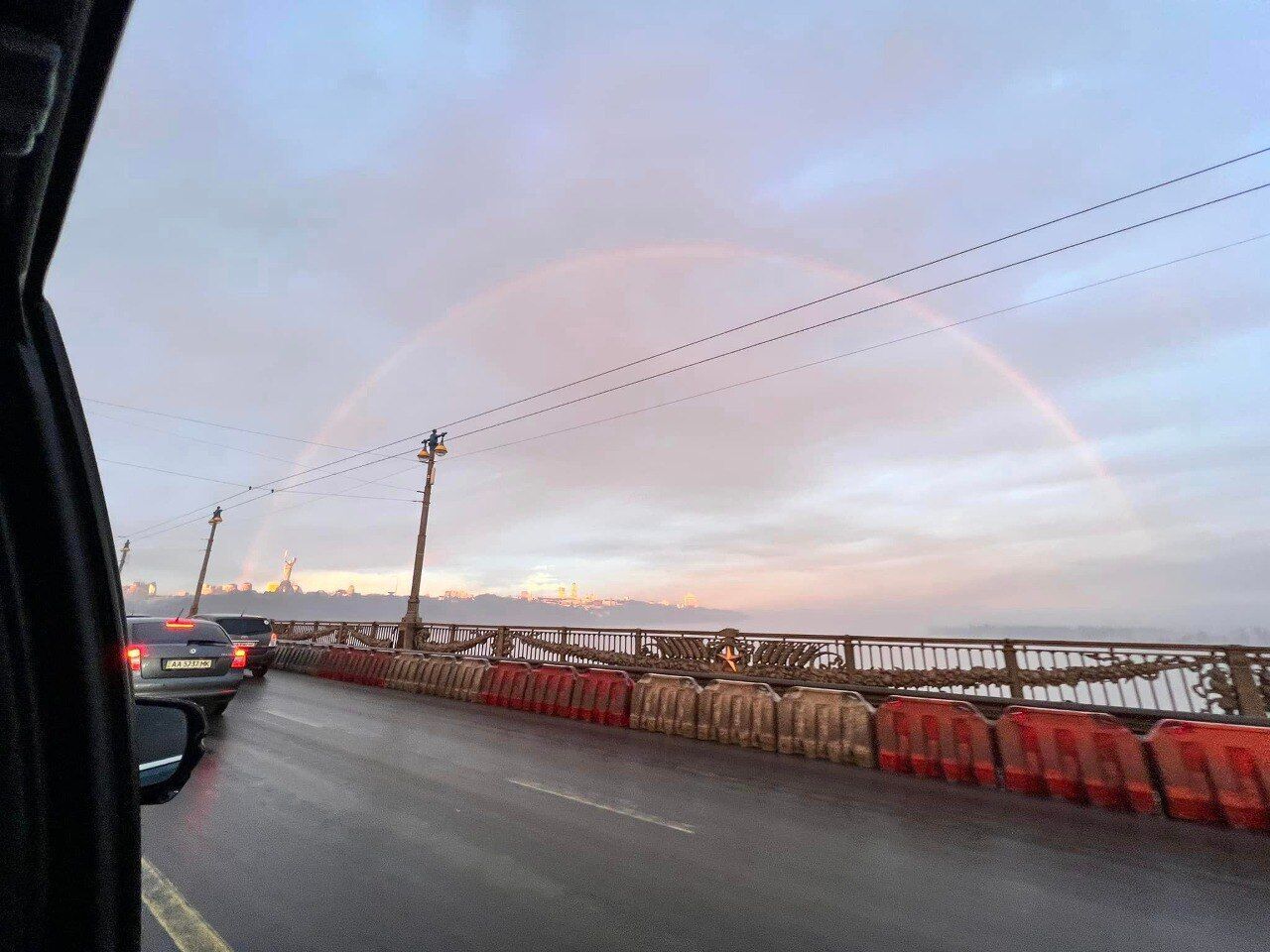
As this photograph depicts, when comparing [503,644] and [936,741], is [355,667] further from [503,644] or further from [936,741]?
[936,741]

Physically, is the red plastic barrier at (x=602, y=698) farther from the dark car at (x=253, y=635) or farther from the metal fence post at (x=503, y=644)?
the dark car at (x=253, y=635)

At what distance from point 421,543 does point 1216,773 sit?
18.9 metres

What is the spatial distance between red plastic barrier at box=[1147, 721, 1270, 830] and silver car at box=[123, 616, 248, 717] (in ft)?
38.9

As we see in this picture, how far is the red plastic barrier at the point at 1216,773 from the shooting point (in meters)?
6.04

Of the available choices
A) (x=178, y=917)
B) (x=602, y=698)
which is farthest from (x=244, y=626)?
(x=178, y=917)

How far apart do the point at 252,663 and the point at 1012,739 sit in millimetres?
18271

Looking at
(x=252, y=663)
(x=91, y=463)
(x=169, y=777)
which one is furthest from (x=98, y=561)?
(x=252, y=663)

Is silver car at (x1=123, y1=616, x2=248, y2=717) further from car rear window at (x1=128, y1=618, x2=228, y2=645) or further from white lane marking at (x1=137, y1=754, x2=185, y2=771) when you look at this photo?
white lane marking at (x1=137, y1=754, x2=185, y2=771)

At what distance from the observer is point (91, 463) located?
1.52 m

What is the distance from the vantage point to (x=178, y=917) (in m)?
3.57

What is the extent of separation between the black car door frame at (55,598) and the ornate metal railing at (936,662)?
11161 millimetres

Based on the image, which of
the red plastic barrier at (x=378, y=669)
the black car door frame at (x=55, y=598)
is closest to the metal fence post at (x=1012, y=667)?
the black car door frame at (x=55, y=598)

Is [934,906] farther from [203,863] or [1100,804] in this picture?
[203,863]

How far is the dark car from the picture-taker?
55.4 ft
